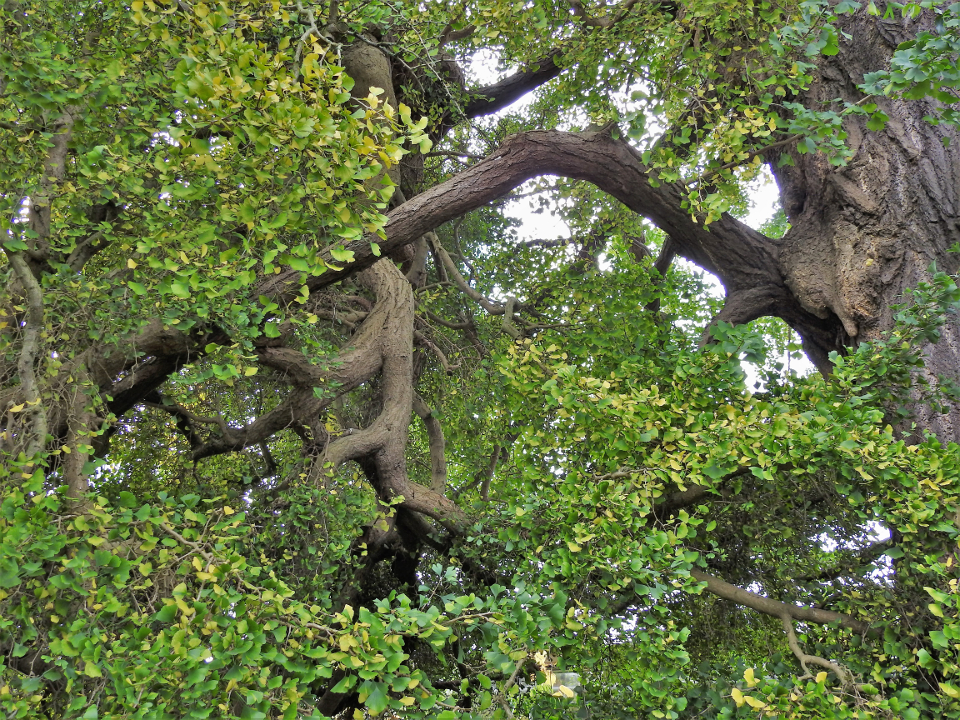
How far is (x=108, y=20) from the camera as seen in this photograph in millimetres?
5203

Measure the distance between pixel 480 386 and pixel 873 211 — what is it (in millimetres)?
4619

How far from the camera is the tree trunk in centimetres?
596

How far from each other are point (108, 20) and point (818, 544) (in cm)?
693

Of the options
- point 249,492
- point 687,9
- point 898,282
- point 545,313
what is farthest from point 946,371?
point 249,492

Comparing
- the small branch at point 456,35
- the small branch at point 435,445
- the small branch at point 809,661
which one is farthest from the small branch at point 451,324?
the small branch at point 809,661

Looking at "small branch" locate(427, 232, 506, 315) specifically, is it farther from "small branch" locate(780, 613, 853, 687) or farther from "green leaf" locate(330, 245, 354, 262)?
"green leaf" locate(330, 245, 354, 262)

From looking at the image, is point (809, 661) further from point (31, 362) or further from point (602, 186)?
point (31, 362)

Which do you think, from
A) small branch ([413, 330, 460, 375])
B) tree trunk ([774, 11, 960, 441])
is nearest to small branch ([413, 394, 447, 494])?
small branch ([413, 330, 460, 375])

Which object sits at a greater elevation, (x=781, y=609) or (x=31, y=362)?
(x=781, y=609)

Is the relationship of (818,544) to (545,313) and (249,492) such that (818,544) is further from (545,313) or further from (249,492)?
(249,492)

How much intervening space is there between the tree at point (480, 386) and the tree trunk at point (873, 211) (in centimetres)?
3

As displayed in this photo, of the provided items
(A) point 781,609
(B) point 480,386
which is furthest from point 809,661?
(B) point 480,386

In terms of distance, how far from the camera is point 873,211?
619 cm

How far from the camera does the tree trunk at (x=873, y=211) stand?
5.96 m
